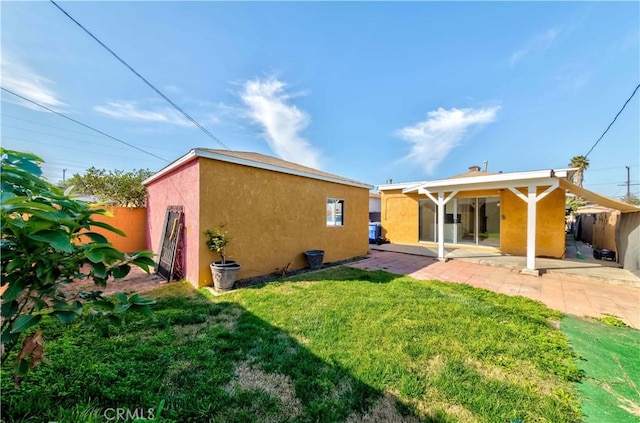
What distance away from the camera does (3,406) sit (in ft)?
5.45

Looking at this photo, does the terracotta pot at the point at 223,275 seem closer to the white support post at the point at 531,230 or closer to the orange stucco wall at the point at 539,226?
the white support post at the point at 531,230

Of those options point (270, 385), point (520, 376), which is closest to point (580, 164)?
point (520, 376)

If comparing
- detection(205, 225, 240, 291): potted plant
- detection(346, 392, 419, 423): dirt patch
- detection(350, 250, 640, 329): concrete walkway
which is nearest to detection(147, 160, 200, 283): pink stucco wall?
detection(205, 225, 240, 291): potted plant

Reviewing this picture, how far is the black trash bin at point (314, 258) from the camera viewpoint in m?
7.79

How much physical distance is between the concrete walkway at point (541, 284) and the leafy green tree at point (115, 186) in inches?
479

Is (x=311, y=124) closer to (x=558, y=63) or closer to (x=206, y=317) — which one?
(x=558, y=63)

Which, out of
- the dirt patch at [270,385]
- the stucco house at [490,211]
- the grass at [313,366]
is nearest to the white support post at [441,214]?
the stucco house at [490,211]

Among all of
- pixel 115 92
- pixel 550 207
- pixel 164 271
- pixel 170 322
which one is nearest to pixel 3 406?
pixel 170 322

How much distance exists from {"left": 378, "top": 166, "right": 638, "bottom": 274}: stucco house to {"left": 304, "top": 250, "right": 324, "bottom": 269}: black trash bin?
4.89 m

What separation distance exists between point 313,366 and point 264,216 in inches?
180

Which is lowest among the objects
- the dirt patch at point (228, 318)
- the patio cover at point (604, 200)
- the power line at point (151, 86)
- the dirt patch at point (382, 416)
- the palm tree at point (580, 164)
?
the dirt patch at point (382, 416)

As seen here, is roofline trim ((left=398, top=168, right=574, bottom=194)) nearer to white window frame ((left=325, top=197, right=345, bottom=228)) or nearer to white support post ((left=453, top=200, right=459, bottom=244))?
white support post ((left=453, top=200, right=459, bottom=244))

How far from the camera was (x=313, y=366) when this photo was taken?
2.88 m

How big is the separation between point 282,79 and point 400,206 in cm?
919
